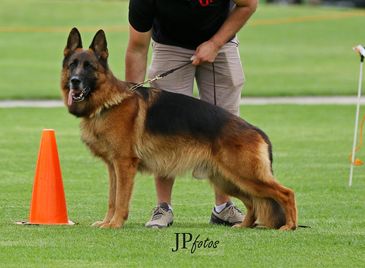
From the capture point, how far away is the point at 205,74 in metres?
9.24

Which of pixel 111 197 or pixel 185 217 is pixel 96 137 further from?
pixel 185 217

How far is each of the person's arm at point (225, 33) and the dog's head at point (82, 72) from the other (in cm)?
91

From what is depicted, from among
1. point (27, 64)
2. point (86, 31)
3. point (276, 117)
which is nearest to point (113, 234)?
point (276, 117)

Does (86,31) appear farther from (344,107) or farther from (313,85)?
(344,107)

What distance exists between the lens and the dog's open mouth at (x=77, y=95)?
8.31m

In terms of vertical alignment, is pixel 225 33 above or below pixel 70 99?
above

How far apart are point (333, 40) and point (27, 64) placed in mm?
13670

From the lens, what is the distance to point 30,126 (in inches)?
666

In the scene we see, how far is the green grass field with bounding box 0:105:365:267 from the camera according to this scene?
7262mm

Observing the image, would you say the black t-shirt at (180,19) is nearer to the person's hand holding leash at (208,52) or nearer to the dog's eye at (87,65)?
the person's hand holding leash at (208,52)

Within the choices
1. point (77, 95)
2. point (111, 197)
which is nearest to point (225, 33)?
point (77, 95)

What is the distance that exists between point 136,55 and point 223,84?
2.70 ft

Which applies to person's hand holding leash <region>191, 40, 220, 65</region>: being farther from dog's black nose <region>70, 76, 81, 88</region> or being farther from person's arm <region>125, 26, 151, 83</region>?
dog's black nose <region>70, 76, 81, 88</region>

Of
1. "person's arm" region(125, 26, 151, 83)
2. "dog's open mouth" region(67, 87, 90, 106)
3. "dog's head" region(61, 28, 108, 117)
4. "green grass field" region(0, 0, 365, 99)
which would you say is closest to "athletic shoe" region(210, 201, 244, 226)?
"person's arm" region(125, 26, 151, 83)
